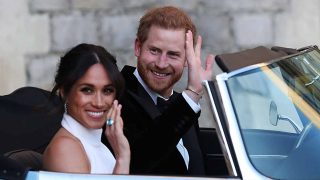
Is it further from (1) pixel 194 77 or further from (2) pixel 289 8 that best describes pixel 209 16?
(1) pixel 194 77

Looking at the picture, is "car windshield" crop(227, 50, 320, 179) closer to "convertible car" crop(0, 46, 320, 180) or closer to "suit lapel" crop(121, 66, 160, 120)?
"convertible car" crop(0, 46, 320, 180)

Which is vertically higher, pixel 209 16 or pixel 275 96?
pixel 275 96

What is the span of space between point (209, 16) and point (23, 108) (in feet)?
9.47

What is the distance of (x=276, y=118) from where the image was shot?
349cm

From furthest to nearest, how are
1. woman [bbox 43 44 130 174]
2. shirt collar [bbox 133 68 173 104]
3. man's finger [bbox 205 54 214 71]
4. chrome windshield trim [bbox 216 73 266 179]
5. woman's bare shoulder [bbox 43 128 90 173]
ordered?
shirt collar [bbox 133 68 173 104]
man's finger [bbox 205 54 214 71]
woman [bbox 43 44 130 174]
woman's bare shoulder [bbox 43 128 90 173]
chrome windshield trim [bbox 216 73 266 179]

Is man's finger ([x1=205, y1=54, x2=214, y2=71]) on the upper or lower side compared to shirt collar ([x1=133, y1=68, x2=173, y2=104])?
upper

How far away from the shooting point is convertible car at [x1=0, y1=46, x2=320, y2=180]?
3.17 metres

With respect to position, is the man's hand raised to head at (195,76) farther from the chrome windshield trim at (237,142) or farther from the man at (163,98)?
the chrome windshield trim at (237,142)

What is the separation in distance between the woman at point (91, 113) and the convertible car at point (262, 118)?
209 mm

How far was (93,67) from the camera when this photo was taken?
3477 mm

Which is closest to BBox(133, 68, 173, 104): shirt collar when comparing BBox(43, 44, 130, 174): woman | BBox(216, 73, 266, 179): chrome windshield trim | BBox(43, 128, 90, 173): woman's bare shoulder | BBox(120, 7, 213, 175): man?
BBox(120, 7, 213, 175): man

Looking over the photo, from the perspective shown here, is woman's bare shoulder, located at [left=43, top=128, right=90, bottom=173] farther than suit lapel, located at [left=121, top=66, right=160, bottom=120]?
No

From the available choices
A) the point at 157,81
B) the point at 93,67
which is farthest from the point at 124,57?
the point at 93,67

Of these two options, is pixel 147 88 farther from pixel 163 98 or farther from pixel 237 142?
pixel 237 142
